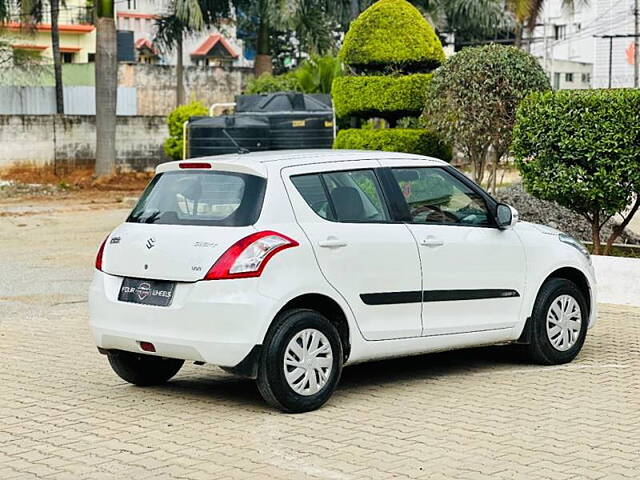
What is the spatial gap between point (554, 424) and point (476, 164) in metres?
10.2

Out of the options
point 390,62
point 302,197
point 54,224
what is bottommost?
point 54,224

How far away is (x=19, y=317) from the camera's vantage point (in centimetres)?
1240

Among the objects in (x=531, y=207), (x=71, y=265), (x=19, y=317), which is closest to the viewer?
(x=19, y=317)

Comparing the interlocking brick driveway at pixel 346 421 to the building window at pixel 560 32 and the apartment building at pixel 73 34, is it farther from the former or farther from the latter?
the building window at pixel 560 32

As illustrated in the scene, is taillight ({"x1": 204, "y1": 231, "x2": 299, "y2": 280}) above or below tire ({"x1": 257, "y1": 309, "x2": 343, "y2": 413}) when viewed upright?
above

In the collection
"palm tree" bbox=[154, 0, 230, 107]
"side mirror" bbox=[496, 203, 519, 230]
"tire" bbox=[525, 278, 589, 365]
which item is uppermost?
"palm tree" bbox=[154, 0, 230, 107]

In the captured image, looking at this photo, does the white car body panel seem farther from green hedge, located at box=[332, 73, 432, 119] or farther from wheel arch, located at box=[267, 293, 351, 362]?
green hedge, located at box=[332, 73, 432, 119]

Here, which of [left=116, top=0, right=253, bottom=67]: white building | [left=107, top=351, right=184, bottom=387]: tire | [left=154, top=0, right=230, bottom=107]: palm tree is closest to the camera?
[left=107, top=351, right=184, bottom=387]: tire

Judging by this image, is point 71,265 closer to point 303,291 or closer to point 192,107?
point 303,291

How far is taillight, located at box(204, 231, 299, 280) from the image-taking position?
7.77 m

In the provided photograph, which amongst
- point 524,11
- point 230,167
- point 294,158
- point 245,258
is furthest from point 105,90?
point 245,258

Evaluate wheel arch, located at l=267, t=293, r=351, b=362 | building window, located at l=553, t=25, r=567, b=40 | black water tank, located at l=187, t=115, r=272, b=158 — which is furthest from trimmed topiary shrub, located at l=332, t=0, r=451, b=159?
building window, located at l=553, t=25, r=567, b=40

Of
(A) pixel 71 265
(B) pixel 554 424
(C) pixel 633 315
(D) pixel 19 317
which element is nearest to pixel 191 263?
(B) pixel 554 424

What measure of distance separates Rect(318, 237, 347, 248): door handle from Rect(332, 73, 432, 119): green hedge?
33.6 ft
